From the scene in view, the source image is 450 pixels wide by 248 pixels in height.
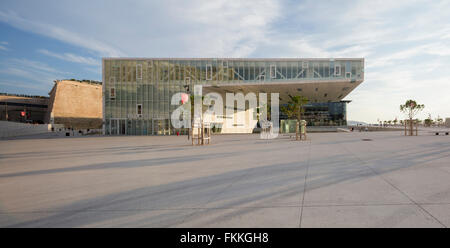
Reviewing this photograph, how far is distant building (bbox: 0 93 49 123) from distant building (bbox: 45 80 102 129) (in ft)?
30.3

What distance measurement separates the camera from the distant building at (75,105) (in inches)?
3728

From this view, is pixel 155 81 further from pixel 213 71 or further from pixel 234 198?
pixel 234 198

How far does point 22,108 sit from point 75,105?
24.6 m

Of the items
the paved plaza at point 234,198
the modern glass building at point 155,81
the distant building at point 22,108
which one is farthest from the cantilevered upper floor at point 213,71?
the distant building at point 22,108

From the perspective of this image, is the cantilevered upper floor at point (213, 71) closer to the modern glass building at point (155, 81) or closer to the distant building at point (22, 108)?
the modern glass building at point (155, 81)

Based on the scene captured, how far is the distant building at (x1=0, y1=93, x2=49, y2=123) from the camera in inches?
3846

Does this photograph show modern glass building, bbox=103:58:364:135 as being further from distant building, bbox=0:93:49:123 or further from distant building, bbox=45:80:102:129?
distant building, bbox=0:93:49:123

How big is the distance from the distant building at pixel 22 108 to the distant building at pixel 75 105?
9226 mm

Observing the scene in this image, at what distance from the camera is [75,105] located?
3976 inches


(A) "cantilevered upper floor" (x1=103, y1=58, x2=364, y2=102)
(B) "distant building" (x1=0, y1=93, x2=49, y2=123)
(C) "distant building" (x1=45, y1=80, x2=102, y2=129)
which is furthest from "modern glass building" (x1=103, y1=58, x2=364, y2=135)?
(B) "distant building" (x1=0, y1=93, x2=49, y2=123)

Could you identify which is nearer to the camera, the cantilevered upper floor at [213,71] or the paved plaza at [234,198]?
the paved plaza at [234,198]

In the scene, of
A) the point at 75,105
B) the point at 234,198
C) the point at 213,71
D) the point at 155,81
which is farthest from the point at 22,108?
the point at 234,198

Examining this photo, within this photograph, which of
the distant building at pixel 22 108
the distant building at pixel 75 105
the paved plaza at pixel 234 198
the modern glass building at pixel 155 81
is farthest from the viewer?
the distant building at pixel 22 108
